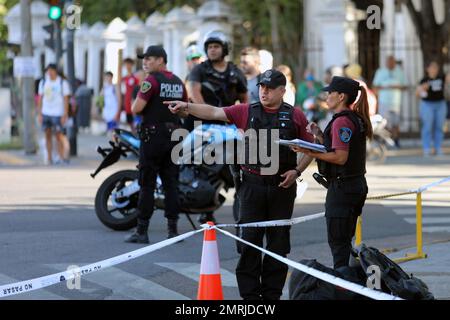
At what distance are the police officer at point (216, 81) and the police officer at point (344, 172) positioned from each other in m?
4.03

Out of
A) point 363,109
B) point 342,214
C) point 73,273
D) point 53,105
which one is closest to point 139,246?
point 342,214

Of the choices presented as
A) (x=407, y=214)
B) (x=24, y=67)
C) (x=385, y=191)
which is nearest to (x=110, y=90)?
(x=24, y=67)

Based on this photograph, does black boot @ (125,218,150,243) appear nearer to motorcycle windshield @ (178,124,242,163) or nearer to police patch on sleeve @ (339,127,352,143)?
motorcycle windshield @ (178,124,242,163)

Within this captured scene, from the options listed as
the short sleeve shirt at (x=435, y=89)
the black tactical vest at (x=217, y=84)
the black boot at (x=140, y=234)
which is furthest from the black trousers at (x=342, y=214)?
the short sleeve shirt at (x=435, y=89)

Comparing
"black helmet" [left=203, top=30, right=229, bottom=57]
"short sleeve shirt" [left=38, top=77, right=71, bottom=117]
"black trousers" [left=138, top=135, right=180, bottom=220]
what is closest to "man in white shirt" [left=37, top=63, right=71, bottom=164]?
"short sleeve shirt" [left=38, top=77, right=71, bottom=117]

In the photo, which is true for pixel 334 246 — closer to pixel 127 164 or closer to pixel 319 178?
pixel 319 178

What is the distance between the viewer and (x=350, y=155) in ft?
28.5

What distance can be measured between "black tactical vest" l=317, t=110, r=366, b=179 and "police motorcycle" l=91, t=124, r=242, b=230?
3594mm

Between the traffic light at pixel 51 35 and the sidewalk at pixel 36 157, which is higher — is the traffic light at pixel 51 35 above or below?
above

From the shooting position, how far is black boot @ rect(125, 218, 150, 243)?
11.7 metres

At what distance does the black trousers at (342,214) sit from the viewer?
28.4 ft

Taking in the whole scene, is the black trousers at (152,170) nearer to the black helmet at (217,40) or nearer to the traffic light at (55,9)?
the black helmet at (217,40)

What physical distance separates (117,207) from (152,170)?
114cm
